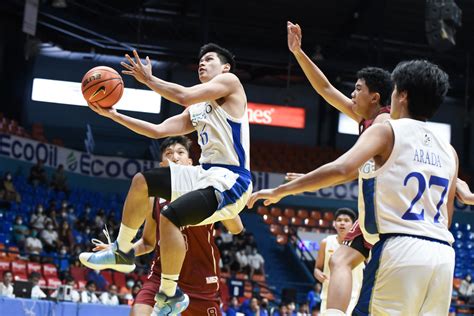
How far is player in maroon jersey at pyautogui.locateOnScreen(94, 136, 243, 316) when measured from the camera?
21.8ft

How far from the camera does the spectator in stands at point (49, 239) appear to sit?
1864cm

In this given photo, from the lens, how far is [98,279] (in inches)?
683

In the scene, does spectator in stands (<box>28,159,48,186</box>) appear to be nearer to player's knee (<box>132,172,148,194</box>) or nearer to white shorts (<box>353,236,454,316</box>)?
player's knee (<box>132,172,148,194</box>)

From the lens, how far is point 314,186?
152 inches

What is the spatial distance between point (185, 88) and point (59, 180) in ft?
59.7

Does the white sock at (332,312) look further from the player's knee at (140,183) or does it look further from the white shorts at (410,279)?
the player's knee at (140,183)

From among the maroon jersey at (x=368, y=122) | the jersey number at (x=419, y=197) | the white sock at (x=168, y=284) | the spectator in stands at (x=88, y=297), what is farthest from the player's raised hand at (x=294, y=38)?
the spectator in stands at (x=88, y=297)

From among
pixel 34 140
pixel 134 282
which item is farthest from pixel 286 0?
pixel 134 282

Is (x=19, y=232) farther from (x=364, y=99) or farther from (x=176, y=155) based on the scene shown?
(x=364, y=99)

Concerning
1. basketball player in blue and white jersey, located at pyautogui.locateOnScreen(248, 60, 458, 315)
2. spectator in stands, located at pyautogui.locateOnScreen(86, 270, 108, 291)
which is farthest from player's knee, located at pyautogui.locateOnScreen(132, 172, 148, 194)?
spectator in stands, located at pyautogui.locateOnScreen(86, 270, 108, 291)

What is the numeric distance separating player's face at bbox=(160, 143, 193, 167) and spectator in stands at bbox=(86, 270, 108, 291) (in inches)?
407

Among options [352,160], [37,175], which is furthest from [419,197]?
[37,175]

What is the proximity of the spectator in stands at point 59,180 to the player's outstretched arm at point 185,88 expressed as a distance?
58.4ft

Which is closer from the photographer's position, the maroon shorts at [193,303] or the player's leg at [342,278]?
the player's leg at [342,278]
